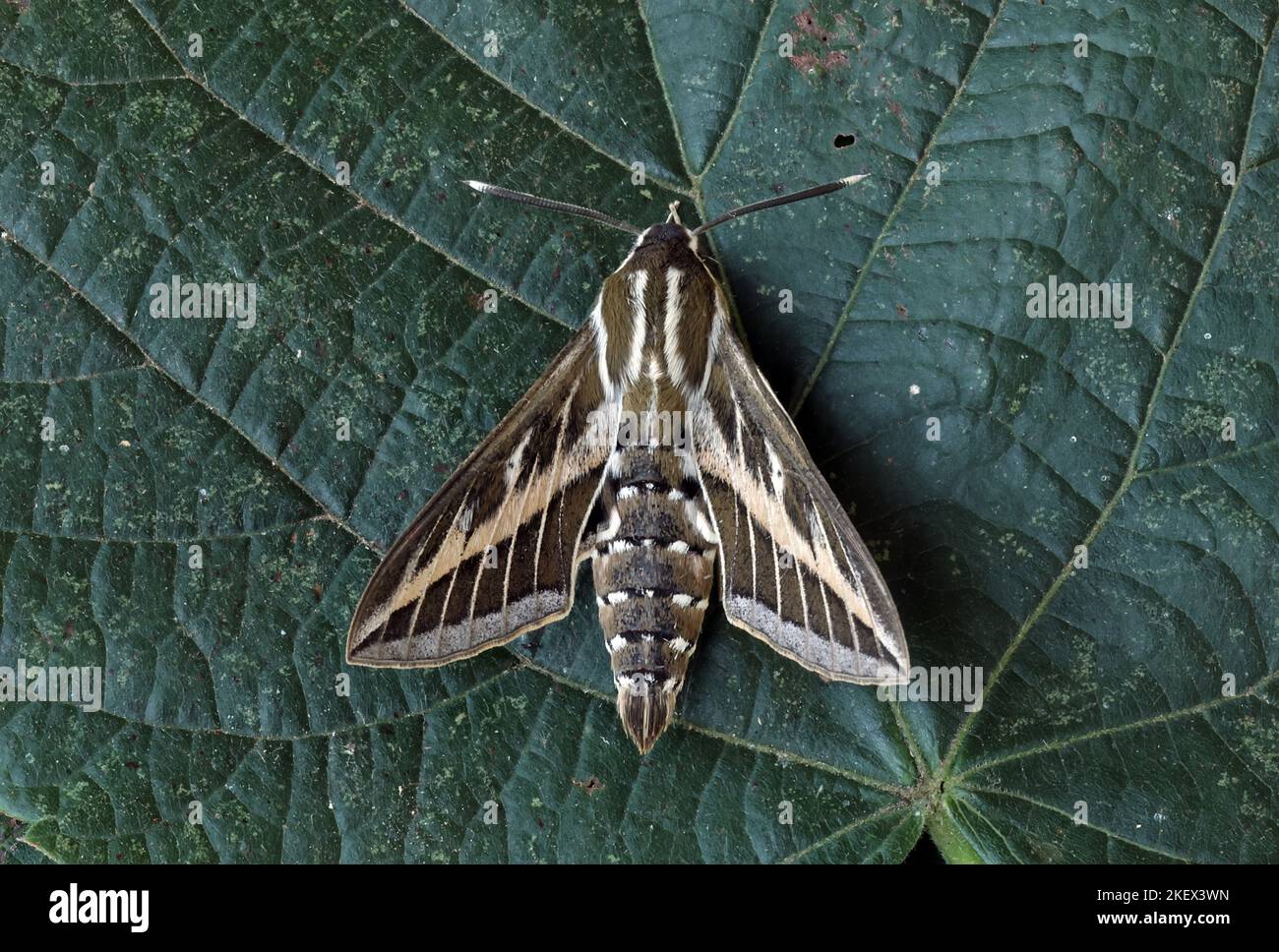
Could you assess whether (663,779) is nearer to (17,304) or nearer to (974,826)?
(974,826)

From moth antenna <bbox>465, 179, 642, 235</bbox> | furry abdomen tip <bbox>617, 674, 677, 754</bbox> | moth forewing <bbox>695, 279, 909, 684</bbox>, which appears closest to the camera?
moth forewing <bbox>695, 279, 909, 684</bbox>

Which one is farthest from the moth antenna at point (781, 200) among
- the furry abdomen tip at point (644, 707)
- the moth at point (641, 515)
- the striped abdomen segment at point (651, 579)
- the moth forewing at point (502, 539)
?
the furry abdomen tip at point (644, 707)

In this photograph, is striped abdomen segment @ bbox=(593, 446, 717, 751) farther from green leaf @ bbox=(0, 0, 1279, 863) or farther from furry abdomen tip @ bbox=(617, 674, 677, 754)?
green leaf @ bbox=(0, 0, 1279, 863)

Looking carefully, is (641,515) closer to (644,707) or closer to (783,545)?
(783,545)

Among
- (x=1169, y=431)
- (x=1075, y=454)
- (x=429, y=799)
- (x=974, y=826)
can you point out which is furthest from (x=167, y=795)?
(x=1169, y=431)

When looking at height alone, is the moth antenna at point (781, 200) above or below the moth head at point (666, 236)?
above

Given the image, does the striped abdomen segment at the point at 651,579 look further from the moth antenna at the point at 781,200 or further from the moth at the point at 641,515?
the moth antenna at the point at 781,200

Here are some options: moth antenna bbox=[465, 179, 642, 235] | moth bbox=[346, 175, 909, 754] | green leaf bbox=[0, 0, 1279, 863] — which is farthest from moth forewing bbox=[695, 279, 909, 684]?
moth antenna bbox=[465, 179, 642, 235]
